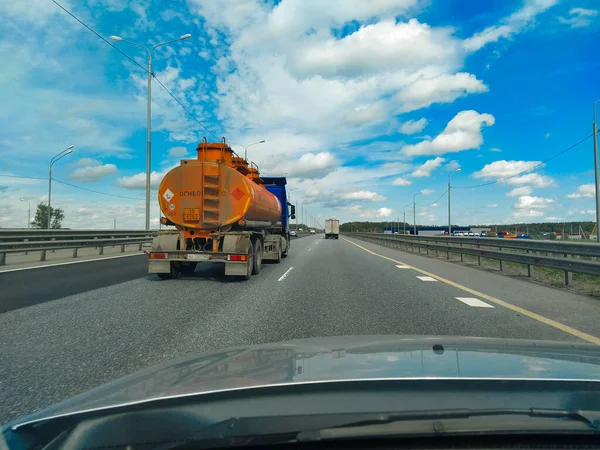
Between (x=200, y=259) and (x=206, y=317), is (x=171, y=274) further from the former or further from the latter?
(x=206, y=317)

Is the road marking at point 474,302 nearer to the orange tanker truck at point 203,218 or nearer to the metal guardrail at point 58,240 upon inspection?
the orange tanker truck at point 203,218

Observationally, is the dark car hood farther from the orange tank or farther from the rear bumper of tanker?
the orange tank

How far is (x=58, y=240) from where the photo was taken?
636 inches

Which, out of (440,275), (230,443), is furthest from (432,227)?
(230,443)

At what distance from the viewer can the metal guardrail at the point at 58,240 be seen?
535 inches

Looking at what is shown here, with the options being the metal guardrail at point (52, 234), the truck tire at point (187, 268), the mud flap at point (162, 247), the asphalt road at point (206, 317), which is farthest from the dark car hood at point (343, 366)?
the metal guardrail at point (52, 234)

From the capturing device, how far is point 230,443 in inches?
67.6

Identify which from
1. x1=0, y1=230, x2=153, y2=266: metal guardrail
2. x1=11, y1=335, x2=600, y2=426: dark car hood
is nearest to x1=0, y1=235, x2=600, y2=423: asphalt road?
x1=11, y1=335, x2=600, y2=426: dark car hood

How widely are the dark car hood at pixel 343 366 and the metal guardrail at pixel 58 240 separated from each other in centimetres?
1322

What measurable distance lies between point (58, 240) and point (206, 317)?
12.4 metres

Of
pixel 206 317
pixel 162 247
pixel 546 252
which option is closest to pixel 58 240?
pixel 162 247

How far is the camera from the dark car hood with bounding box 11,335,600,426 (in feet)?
6.85

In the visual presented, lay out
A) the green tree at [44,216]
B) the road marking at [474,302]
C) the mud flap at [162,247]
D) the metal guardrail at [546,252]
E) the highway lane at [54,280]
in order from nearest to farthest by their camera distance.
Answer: the road marking at [474,302]
the highway lane at [54,280]
the metal guardrail at [546,252]
the mud flap at [162,247]
the green tree at [44,216]

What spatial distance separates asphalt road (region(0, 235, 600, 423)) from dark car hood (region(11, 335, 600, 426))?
4.33 ft
